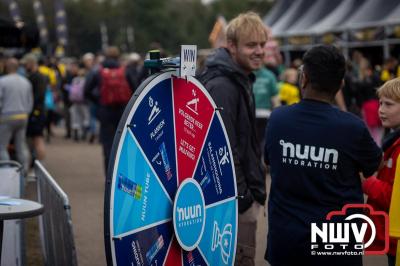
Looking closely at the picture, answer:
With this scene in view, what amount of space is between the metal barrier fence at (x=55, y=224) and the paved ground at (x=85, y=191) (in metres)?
1.16

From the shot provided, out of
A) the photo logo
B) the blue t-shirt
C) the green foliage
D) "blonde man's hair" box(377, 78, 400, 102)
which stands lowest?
the green foliage

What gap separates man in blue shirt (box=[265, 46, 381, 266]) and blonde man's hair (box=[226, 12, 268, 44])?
1.14 meters

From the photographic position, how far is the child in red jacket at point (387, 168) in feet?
15.8

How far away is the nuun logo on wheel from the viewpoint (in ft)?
13.4

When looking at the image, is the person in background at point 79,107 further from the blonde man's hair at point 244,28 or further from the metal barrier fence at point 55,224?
the blonde man's hair at point 244,28

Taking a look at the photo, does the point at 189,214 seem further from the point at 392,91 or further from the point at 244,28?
the point at 244,28

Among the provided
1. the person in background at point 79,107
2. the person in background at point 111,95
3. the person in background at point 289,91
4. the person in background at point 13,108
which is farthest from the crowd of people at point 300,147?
the person in background at point 79,107

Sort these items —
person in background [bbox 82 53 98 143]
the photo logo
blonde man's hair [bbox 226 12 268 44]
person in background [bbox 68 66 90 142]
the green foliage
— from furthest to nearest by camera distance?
the green foliage < person in background [bbox 68 66 90 142] < person in background [bbox 82 53 98 143] < blonde man's hair [bbox 226 12 268 44] < the photo logo

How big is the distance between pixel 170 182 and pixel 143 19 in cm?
8216

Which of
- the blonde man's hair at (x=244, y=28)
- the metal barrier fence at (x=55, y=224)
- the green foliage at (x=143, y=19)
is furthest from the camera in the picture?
the green foliage at (x=143, y=19)

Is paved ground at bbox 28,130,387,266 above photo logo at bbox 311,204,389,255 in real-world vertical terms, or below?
Result: below

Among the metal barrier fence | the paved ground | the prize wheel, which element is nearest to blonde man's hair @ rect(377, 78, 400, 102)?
the prize wheel

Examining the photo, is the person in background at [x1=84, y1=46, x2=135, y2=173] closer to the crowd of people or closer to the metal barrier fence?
the metal barrier fence

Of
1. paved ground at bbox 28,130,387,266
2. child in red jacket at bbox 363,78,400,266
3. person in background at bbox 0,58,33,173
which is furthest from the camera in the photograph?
person in background at bbox 0,58,33,173
